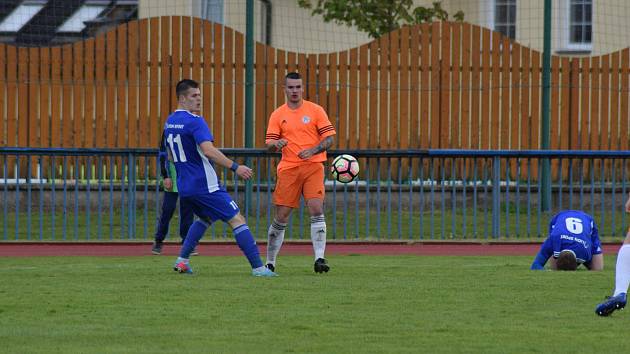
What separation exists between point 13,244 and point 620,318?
31.1ft

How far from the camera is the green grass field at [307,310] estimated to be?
304 inches

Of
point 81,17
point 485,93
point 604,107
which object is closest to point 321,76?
point 485,93

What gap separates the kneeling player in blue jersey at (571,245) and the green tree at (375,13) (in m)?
12.4

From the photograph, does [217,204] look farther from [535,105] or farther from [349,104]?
[535,105]

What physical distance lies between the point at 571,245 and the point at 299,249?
4.41 metres

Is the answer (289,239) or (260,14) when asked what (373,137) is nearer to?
(289,239)

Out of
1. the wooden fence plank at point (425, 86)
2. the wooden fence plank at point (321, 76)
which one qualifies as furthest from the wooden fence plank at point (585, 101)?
the wooden fence plank at point (321, 76)

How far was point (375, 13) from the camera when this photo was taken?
25.4 metres

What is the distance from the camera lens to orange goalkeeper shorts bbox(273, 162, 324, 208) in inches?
487

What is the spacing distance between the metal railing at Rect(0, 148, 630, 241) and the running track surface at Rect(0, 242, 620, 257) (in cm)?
28

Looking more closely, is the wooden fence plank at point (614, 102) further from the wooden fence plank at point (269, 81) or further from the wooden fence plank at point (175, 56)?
the wooden fence plank at point (175, 56)

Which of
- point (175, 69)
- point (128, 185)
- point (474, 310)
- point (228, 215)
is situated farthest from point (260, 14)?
point (474, 310)

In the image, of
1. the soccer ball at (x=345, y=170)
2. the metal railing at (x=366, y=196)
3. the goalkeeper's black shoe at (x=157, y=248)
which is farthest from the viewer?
the metal railing at (x=366, y=196)

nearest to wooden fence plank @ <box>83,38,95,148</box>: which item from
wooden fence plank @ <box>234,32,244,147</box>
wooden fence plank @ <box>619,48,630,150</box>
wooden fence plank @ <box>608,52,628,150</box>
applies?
wooden fence plank @ <box>234,32,244,147</box>
